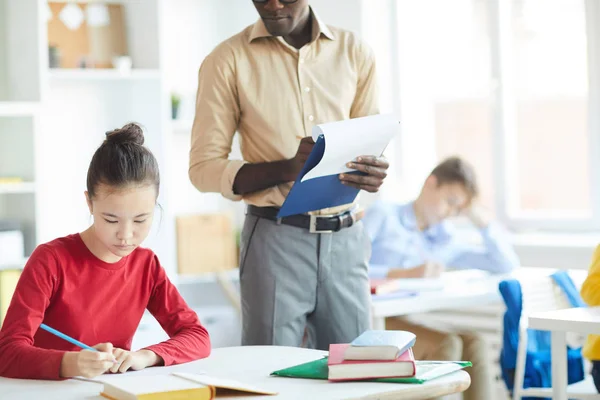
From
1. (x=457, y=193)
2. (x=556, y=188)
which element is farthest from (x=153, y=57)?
(x=556, y=188)

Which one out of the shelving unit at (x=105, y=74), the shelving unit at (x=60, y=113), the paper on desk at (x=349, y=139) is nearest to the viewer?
the paper on desk at (x=349, y=139)

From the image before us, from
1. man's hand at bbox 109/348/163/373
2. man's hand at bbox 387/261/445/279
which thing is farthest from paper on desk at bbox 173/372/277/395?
man's hand at bbox 387/261/445/279

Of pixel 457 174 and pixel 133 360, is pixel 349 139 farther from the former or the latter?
pixel 457 174

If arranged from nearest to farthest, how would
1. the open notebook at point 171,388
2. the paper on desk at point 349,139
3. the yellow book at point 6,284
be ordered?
the open notebook at point 171,388 < the paper on desk at point 349,139 < the yellow book at point 6,284

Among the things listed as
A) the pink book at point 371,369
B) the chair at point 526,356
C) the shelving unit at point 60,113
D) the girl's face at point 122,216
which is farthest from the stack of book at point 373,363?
the shelving unit at point 60,113

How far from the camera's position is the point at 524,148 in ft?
14.5

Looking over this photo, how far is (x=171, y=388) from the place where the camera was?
1452 millimetres

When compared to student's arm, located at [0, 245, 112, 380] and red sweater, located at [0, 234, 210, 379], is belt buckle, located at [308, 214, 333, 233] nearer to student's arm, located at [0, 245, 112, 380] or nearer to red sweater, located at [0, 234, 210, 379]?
red sweater, located at [0, 234, 210, 379]

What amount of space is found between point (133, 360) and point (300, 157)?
0.67 metres

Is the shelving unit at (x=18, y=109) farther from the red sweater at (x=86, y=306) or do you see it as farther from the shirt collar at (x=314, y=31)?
the red sweater at (x=86, y=306)

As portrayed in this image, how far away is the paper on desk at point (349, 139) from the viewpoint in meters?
1.92

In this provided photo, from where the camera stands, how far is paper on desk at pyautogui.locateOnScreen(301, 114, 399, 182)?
1.92m

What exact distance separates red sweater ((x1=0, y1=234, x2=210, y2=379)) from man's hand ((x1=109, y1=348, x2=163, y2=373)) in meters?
0.03

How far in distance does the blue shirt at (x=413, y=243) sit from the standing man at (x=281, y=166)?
1.39 meters
